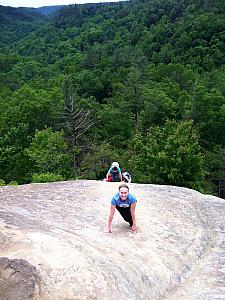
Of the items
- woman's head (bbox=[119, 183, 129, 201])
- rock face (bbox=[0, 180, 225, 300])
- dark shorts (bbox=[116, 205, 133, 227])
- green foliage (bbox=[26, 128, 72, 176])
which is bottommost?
green foliage (bbox=[26, 128, 72, 176])

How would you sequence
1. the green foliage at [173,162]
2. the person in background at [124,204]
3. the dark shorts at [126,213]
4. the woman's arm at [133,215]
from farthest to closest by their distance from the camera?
1. the green foliage at [173,162]
2. the dark shorts at [126,213]
3. the woman's arm at [133,215]
4. the person in background at [124,204]

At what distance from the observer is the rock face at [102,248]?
309 inches

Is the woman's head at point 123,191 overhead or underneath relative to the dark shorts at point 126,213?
overhead

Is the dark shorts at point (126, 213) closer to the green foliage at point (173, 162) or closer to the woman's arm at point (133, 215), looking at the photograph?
the woman's arm at point (133, 215)

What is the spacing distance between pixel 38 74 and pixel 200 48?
3486 cm

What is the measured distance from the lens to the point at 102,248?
9781mm

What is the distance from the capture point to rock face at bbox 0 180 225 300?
7.86m

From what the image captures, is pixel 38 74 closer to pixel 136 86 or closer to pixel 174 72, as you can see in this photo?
pixel 174 72

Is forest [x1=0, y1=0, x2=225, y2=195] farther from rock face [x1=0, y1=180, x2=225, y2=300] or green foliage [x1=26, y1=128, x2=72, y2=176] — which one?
rock face [x1=0, y1=180, x2=225, y2=300]

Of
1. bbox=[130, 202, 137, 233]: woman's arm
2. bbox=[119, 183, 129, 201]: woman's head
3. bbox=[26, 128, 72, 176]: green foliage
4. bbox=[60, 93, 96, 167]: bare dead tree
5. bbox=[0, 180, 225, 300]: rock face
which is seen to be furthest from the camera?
bbox=[60, 93, 96, 167]: bare dead tree

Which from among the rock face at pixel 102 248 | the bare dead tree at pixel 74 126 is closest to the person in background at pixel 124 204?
the rock face at pixel 102 248

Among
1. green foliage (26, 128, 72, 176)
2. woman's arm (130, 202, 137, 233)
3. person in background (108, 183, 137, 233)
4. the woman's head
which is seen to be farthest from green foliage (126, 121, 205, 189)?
the woman's head

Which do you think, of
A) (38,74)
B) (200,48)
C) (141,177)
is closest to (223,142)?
(141,177)

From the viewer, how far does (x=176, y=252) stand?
37.1ft
